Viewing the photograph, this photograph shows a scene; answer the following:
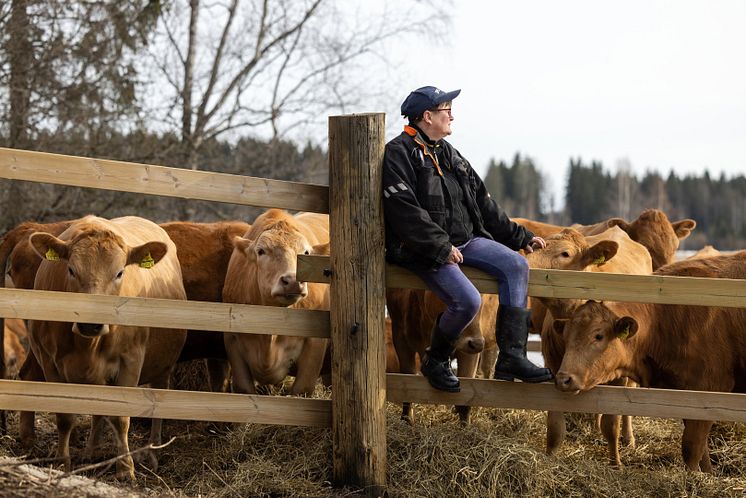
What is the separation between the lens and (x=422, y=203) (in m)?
5.49

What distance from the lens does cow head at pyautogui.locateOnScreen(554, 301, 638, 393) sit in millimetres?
6258

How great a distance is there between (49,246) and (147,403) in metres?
1.54

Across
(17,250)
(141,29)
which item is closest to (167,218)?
(141,29)

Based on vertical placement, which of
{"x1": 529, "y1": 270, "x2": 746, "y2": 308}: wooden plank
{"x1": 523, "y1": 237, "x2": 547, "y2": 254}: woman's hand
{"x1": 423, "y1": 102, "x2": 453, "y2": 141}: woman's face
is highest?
{"x1": 423, "y1": 102, "x2": 453, "y2": 141}: woman's face

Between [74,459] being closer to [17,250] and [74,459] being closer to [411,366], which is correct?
[17,250]

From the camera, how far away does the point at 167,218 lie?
761 inches

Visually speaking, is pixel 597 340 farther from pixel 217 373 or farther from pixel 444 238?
pixel 217 373

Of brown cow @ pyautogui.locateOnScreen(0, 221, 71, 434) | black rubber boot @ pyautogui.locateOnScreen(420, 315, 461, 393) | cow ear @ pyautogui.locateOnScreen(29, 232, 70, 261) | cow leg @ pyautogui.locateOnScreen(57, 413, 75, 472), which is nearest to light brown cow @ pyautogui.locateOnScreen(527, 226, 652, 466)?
black rubber boot @ pyautogui.locateOnScreen(420, 315, 461, 393)

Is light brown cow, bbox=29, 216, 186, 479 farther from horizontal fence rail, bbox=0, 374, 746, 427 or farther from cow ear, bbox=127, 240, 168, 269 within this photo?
horizontal fence rail, bbox=0, 374, 746, 427

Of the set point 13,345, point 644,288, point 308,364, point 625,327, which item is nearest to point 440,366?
point 644,288

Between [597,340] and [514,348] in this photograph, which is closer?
[514,348]

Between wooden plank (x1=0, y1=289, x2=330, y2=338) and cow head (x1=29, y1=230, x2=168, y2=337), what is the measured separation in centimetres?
89

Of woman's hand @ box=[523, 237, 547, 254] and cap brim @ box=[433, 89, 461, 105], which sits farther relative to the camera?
woman's hand @ box=[523, 237, 547, 254]

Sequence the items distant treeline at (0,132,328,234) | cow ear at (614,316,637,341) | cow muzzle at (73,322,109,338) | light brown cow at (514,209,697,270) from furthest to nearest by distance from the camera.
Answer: distant treeline at (0,132,328,234) < light brown cow at (514,209,697,270) < cow ear at (614,316,637,341) < cow muzzle at (73,322,109,338)
